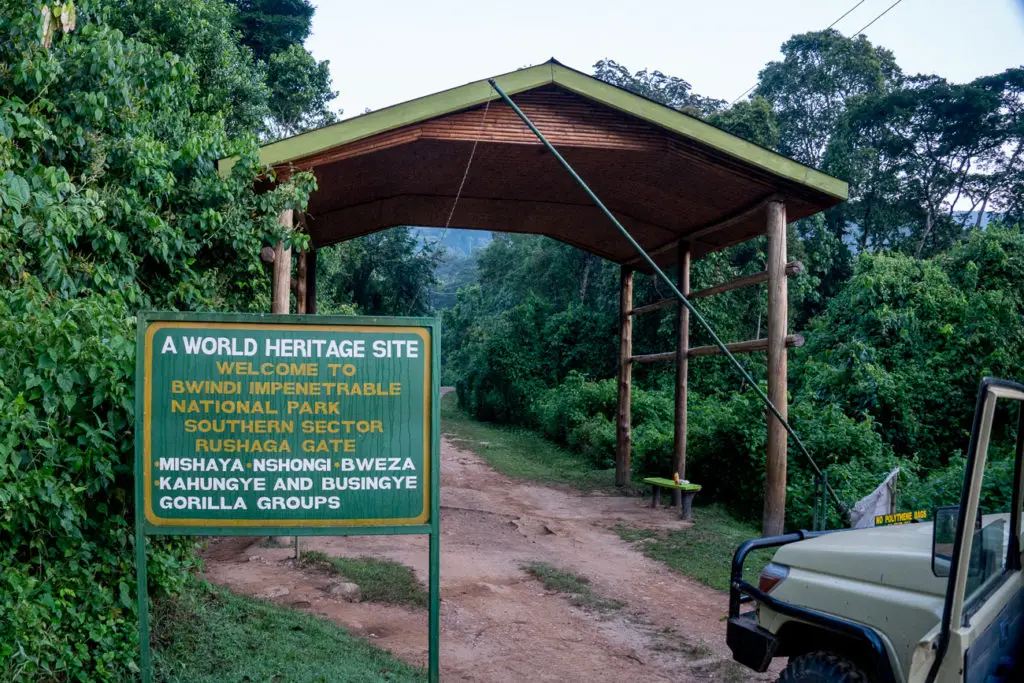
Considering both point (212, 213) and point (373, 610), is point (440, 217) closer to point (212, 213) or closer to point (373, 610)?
point (212, 213)

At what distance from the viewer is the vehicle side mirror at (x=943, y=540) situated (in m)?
2.79

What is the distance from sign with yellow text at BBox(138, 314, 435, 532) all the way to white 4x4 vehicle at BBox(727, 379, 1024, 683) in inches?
76.5

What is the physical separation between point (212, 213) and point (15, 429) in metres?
3.62

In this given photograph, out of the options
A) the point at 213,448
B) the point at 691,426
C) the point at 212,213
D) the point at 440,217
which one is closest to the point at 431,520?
the point at 213,448

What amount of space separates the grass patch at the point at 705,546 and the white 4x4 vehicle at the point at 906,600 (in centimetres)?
406

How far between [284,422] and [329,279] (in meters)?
20.8

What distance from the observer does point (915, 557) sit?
10.5 ft

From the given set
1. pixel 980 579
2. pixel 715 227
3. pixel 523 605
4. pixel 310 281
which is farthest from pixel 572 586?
pixel 310 281

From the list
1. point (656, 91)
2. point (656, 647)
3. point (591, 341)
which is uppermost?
point (656, 91)

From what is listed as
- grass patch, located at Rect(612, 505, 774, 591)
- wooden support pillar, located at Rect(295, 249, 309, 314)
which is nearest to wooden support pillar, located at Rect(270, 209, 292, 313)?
wooden support pillar, located at Rect(295, 249, 309, 314)

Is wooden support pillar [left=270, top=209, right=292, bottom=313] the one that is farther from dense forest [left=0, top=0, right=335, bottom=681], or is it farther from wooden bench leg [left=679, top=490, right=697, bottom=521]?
wooden bench leg [left=679, top=490, right=697, bottom=521]

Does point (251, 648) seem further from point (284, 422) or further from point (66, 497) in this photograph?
point (284, 422)

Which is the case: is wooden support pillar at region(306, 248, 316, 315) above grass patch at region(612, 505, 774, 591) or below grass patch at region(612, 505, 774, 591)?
above

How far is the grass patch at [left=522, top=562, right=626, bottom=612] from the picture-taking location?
7234 millimetres
